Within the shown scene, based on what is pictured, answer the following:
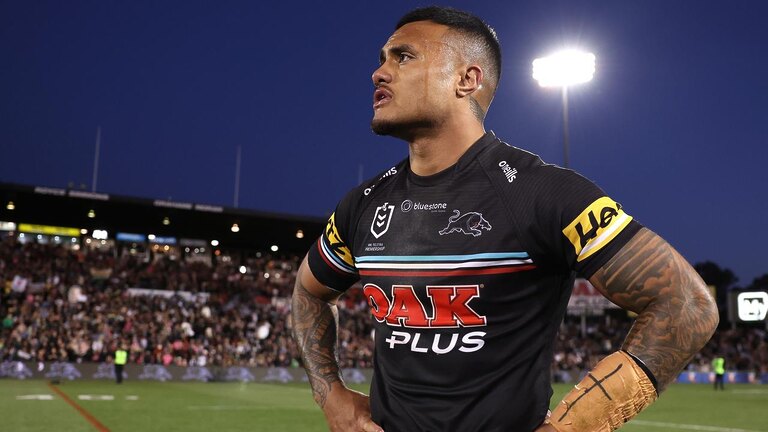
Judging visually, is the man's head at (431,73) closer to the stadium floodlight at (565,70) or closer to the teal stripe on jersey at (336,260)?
the teal stripe on jersey at (336,260)

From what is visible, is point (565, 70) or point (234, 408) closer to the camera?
point (234, 408)

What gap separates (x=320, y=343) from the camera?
3.54m

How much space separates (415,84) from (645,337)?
1.26m

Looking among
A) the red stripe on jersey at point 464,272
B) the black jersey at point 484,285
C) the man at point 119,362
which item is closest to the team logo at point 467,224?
the black jersey at point 484,285

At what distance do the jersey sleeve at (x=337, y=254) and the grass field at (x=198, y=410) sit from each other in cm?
1110

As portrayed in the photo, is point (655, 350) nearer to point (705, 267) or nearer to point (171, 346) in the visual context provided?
point (171, 346)

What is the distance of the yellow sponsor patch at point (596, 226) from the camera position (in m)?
2.41

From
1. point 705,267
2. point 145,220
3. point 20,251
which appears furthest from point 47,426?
point 705,267

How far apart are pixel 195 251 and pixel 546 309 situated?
1922 inches

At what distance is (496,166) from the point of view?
2.79 m

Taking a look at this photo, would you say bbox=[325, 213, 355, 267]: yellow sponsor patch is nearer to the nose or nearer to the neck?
the neck

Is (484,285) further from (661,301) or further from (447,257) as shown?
(661,301)

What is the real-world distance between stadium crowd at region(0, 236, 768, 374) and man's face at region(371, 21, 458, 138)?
29.0 metres

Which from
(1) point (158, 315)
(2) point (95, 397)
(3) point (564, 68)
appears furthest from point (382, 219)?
(1) point (158, 315)
